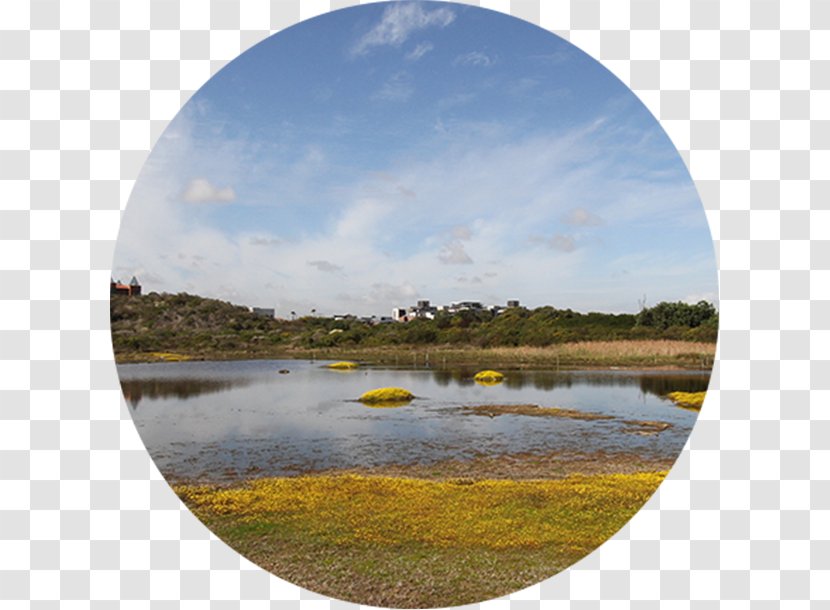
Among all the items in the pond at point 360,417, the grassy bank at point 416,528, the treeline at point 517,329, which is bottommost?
the grassy bank at point 416,528

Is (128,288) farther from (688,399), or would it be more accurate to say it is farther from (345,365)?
(688,399)

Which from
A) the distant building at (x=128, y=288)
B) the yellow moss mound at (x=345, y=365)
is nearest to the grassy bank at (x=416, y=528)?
the distant building at (x=128, y=288)

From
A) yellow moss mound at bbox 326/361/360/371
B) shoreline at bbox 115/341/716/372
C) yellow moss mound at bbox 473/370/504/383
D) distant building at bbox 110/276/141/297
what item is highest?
distant building at bbox 110/276/141/297

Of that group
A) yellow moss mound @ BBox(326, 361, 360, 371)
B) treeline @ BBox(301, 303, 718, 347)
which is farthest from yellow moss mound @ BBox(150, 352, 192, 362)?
yellow moss mound @ BBox(326, 361, 360, 371)

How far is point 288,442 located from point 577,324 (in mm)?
3310

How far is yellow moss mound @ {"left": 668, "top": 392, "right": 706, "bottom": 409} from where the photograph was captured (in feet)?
27.1

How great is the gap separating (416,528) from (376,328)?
2.93 meters

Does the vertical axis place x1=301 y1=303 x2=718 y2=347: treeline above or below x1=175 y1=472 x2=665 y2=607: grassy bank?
Result: above

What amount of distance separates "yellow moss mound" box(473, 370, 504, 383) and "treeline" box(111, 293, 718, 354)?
2.77 ft

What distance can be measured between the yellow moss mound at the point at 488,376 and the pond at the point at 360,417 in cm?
9

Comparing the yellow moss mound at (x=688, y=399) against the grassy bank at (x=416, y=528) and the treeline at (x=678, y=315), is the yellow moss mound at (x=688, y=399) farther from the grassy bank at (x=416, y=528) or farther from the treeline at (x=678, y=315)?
the grassy bank at (x=416, y=528)

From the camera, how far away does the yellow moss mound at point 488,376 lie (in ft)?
26.0

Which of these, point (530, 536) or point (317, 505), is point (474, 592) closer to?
point (530, 536)

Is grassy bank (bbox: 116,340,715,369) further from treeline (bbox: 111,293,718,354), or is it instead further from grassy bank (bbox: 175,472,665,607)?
grassy bank (bbox: 175,472,665,607)
